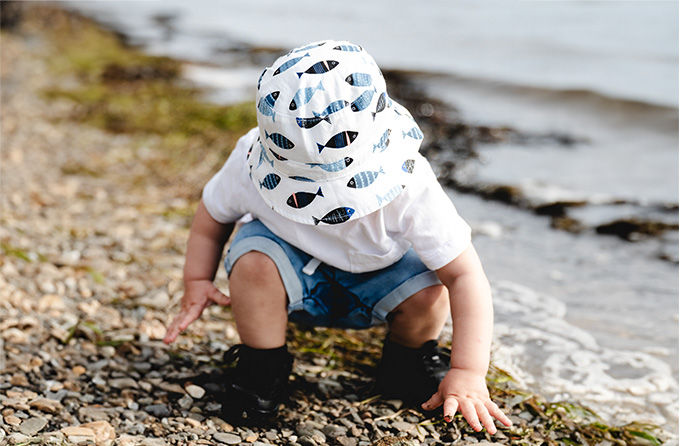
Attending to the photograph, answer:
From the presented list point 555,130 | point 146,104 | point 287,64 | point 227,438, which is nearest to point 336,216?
point 287,64

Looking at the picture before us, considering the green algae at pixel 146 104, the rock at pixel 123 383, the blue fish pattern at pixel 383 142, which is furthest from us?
the green algae at pixel 146 104

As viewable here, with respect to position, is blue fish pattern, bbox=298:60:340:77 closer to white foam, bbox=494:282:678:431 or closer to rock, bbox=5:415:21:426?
rock, bbox=5:415:21:426

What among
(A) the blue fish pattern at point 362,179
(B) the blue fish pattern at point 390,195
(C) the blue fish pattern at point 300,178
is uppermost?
(A) the blue fish pattern at point 362,179

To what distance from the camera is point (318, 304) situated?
8.04ft

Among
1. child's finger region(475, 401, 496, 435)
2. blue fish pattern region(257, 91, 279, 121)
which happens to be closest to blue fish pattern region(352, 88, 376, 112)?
blue fish pattern region(257, 91, 279, 121)

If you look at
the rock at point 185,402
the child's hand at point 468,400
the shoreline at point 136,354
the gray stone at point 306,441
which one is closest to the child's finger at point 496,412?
the child's hand at point 468,400

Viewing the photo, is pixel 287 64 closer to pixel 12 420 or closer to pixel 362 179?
pixel 362 179

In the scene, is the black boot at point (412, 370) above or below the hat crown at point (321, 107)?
below

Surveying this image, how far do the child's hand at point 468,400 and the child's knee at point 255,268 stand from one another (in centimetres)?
61

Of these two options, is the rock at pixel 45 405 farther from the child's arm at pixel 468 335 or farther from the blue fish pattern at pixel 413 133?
the blue fish pattern at pixel 413 133

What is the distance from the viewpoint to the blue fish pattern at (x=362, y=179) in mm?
2133

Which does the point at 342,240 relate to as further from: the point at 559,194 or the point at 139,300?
the point at 559,194

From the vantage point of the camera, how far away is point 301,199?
2182 millimetres

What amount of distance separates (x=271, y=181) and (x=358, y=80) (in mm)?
397
